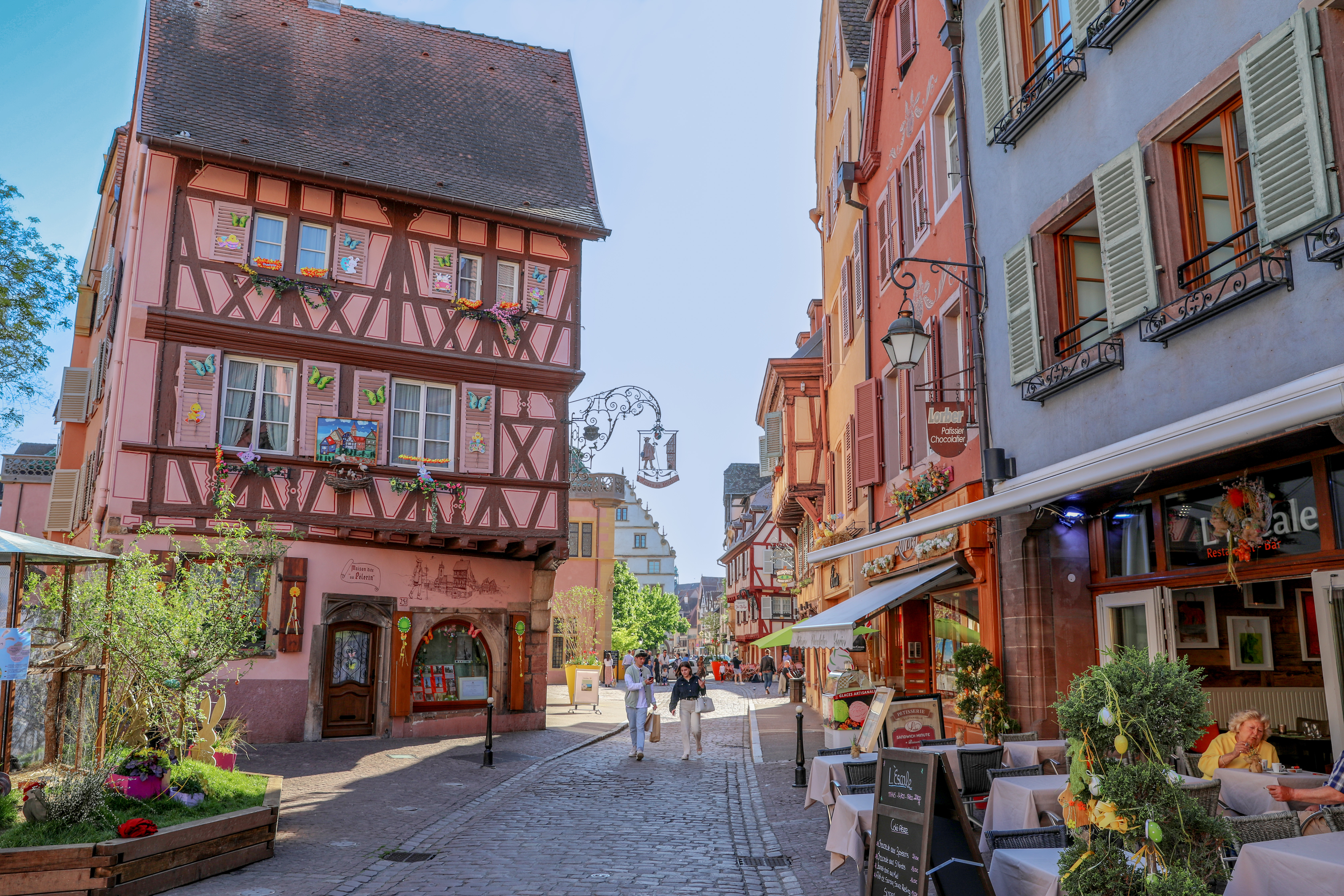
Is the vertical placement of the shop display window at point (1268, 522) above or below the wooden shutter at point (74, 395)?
below

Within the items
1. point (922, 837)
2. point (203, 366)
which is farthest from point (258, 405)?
point (922, 837)

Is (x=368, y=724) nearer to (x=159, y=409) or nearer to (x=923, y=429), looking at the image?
(x=159, y=409)

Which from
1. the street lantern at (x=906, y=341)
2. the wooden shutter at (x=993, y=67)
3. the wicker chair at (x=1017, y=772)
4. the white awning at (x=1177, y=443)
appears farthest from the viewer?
the street lantern at (x=906, y=341)

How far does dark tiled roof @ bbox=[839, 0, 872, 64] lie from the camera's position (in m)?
19.8

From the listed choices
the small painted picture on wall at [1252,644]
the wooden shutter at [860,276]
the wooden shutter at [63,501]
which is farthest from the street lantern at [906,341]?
the wooden shutter at [63,501]

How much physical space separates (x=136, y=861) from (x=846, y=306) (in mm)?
15899

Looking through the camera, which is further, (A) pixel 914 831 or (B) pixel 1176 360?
(B) pixel 1176 360

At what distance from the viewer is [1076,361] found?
9.01 m

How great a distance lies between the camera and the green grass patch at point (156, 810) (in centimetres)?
685

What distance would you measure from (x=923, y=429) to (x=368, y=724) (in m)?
11.3

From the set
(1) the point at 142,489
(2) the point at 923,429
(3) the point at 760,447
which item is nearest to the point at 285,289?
(1) the point at 142,489

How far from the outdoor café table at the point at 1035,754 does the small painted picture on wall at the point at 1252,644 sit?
7.23ft

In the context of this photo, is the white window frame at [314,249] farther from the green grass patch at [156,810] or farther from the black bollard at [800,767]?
the black bollard at [800,767]

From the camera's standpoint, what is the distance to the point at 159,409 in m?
16.9
